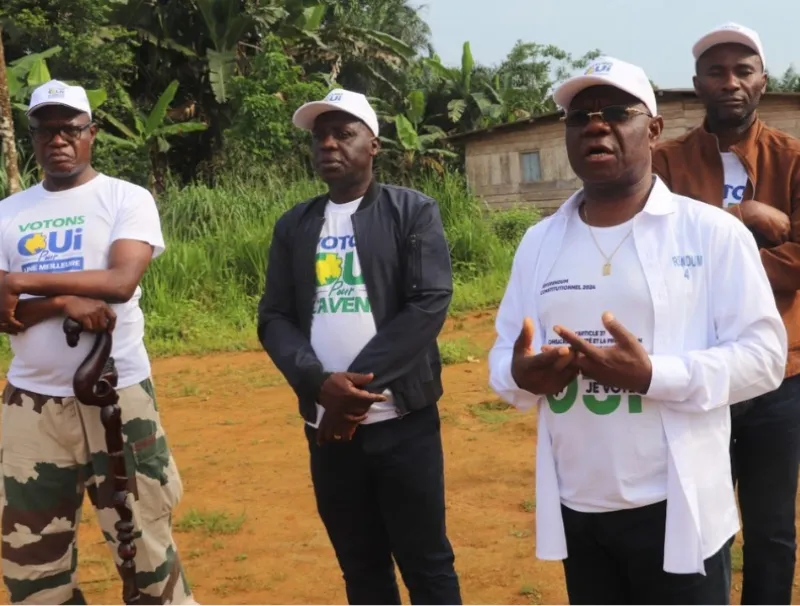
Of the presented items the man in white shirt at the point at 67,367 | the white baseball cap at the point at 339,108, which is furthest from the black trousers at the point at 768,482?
the man in white shirt at the point at 67,367

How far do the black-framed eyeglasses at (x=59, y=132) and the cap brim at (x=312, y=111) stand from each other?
0.79 metres

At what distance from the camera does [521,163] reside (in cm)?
1939

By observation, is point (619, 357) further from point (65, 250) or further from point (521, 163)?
point (521, 163)

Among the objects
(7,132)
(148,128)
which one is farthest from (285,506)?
(148,128)

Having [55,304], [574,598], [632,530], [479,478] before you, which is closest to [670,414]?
[632,530]

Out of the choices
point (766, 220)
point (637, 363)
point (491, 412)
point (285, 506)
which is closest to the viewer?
point (637, 363)

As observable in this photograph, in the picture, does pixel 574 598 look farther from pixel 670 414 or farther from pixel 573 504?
pixel 670 414

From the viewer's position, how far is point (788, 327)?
2545 millimetres

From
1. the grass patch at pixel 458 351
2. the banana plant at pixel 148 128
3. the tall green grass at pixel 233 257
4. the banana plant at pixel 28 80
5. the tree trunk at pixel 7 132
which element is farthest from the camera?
the banana plant at pixel 148 128

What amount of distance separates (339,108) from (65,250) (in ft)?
3.55

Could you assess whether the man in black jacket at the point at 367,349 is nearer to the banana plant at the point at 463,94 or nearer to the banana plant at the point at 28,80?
the banana plant at the point at 28,80

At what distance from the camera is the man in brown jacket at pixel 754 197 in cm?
255

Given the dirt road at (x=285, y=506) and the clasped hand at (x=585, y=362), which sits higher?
the clasped hand at (x=585, y=362)

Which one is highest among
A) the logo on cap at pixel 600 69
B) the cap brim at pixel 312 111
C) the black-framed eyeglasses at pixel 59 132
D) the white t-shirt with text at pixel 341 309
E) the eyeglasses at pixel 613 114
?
the black-framed eyeglasses at pixel 59 132
